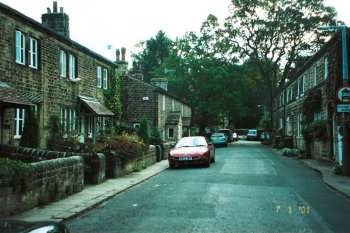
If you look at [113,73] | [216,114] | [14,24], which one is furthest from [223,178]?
[216,114]

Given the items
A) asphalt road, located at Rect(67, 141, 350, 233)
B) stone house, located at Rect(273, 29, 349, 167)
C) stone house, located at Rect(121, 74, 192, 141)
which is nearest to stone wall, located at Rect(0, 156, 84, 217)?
asphalt road, located at Rect(67, 141, 350, 233)

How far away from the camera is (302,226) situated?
8609 mm

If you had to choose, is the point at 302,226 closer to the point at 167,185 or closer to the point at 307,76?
the point at 167,185

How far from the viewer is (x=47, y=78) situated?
71.5 feet

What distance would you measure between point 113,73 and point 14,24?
1367cm

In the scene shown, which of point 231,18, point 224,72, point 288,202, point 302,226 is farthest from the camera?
point 224,72

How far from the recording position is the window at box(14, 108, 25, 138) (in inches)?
753

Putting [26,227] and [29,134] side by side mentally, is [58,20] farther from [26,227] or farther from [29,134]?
[26,227]

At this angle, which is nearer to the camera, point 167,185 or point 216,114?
point 167,185

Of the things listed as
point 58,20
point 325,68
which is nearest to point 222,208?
point 325,68

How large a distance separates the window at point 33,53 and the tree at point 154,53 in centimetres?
6855

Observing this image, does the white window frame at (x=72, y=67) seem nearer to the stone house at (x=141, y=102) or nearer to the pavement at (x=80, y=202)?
the pavement at (x=80, y=202)

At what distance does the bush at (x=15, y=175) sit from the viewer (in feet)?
30.2

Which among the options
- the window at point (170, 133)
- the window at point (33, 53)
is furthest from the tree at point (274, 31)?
the window at point (33, 53)
